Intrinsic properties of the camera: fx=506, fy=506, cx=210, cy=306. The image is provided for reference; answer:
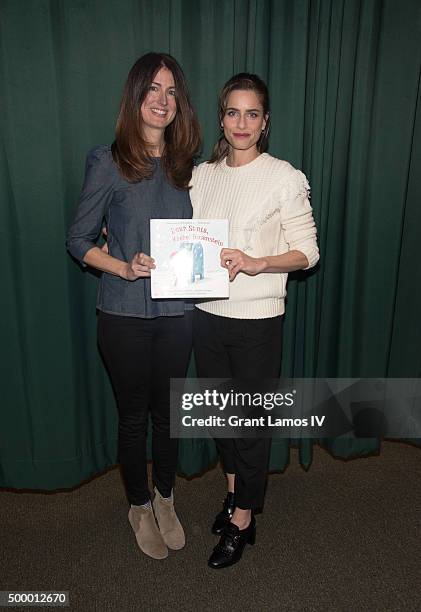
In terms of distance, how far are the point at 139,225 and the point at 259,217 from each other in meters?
0.41

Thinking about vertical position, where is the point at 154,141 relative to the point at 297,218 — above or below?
above

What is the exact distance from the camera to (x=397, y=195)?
96.2 inches

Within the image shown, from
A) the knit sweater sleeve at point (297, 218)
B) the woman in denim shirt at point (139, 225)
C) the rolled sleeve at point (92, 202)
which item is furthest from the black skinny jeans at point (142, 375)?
the knit sweater sleeve at point (297, 218)

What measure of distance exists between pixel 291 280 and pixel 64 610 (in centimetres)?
165

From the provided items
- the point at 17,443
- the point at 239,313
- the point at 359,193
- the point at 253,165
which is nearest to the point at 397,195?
the point at 359,193

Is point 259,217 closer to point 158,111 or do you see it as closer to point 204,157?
point 158,111

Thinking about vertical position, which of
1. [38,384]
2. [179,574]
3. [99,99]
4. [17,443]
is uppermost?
[99,99]

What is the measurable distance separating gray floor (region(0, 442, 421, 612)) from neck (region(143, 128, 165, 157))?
1.53 meters

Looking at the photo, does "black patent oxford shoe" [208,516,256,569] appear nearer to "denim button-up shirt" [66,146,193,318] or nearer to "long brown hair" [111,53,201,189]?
"denim button-up shirt" [66,146,193,318]

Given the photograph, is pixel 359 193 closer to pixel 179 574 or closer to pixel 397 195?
pixel 397 195

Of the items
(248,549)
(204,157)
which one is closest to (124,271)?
(204,157)

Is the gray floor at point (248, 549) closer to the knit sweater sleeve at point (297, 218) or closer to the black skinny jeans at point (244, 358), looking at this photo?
the black skinny jeans at point (244, 358)

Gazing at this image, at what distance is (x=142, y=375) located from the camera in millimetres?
1838

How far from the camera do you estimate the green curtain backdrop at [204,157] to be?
6.77 feet
